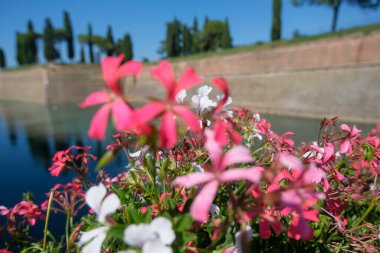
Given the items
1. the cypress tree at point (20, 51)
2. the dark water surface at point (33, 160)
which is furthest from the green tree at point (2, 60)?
the dark water surface at point (33, 160)

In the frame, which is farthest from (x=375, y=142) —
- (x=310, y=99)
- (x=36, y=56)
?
(x=36, y=56)

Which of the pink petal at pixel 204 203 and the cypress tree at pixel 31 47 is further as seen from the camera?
the cypress tree at pixel 31 47

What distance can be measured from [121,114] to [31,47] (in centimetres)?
2297

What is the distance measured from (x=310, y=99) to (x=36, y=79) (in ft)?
45.7

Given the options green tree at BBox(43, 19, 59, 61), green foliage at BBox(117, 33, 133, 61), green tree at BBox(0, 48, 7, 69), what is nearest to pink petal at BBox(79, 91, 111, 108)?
green foliage at BBox(117, 33, 133, 61)

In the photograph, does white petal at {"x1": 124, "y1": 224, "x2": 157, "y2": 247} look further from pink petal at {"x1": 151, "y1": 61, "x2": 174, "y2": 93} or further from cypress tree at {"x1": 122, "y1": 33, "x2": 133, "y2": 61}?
cypress tree at {"x1": 122, "y1": 33, "x2": 133, "y2": 61}

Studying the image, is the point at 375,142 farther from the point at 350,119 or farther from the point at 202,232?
the point at 350,119

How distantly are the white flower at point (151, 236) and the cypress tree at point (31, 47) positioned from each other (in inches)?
898

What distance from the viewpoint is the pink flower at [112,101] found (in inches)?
9.7

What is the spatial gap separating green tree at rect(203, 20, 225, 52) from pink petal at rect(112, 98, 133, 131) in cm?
2085

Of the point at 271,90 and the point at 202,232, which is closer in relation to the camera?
the point at 202,232

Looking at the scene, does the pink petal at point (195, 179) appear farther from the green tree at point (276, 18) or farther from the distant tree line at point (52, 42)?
the distant tree line at point (52, 42)

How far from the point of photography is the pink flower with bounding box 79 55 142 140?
247mm

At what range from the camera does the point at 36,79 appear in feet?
44.4
